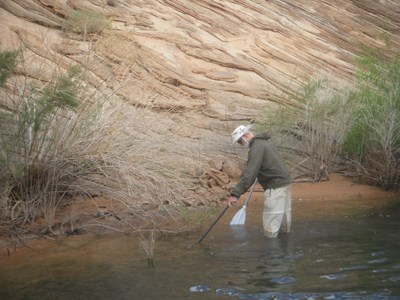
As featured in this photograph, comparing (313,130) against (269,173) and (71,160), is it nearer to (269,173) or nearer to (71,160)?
(269,173)

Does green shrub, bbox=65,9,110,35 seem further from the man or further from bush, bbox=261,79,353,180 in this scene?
the man

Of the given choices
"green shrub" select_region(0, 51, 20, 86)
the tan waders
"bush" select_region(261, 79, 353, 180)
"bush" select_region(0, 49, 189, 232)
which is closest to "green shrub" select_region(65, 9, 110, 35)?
"bush" select_region(0, 49, 189, 232)

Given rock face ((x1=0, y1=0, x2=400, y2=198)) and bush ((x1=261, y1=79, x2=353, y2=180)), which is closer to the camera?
bush ((x1=261, y1=79, x2=353, y2=180))

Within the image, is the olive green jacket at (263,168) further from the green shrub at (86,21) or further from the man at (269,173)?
the green shrub at (86,21)

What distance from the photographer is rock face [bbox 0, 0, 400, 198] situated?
14.3 meters

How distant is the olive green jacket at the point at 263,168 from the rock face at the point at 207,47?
3.90 m

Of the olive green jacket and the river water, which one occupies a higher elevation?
the olive green jacket

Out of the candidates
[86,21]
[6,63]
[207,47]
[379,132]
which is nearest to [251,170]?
[6,63]

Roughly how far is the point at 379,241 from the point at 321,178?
4.66 meters

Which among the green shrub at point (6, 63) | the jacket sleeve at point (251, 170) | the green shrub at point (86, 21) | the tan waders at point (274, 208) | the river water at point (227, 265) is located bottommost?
the river water at point (227, 265)

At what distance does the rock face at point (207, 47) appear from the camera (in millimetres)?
14281

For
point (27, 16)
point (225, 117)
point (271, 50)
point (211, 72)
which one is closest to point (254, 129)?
point (225, 117)

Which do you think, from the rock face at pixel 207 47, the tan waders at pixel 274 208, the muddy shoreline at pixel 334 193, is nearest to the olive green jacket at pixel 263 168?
the tan waders at pixel 274 208

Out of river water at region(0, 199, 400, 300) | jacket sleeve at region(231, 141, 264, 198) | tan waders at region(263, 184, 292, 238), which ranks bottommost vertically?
river water at region(0, 199, 400, 300)
